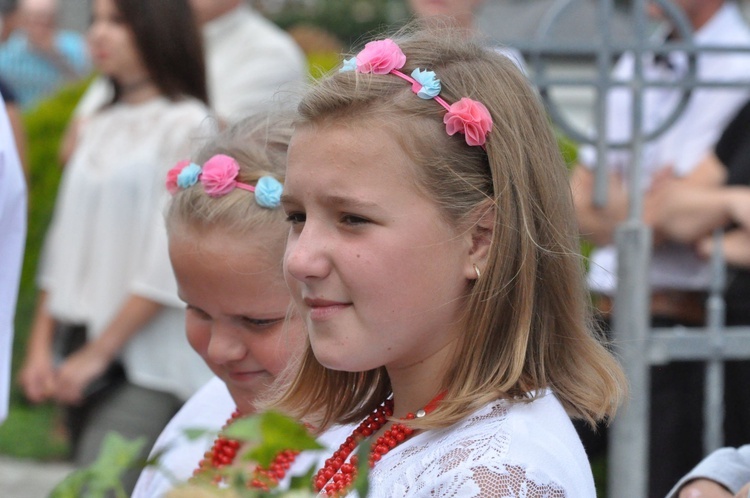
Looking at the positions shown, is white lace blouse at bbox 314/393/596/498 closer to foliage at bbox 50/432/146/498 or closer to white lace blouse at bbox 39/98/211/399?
foliage at bbox 50/432/146/498

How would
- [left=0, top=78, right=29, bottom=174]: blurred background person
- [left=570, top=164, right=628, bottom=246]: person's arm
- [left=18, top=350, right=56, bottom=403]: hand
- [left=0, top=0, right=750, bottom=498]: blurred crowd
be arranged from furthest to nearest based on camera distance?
[left=0, top=78, right=29, bottom=174]: blurred background person, [left=18, top=350, right=56, bottom=403]: hand, [left=570, top=164, right=628, bottom=246]: person's arm, [left=0, top=0, right=750, bottom=498]: blurred crowd

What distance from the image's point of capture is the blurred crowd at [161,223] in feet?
10.3

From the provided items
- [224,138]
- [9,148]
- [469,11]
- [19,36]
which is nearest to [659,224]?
[469,11]

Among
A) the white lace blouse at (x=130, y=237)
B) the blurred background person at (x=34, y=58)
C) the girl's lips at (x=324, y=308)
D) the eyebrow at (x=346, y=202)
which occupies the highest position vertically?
the eyebrow at (x=346, y=202)

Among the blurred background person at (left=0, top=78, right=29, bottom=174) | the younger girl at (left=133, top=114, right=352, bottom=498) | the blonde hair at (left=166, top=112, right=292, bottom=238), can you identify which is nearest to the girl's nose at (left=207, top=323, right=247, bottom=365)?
the younger girl at (left=133, top=114, right=352, bottom=498)

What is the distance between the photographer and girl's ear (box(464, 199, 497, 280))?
5.33 ft

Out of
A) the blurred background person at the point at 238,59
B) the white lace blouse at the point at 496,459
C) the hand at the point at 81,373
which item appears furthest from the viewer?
the blurred background person at the point at 238,59

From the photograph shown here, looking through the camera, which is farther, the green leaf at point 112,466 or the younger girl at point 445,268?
the younger girl at point 445,268

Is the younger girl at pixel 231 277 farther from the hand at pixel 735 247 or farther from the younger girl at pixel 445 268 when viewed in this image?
the hand at pixel 735 247

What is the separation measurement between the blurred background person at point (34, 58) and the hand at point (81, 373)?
6310 mm

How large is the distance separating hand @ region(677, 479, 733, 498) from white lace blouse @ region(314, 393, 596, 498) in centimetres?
29

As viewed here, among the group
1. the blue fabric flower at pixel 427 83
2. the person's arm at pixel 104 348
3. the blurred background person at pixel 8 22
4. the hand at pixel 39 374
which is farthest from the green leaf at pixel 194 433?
the blurred background person at pixel 8 22

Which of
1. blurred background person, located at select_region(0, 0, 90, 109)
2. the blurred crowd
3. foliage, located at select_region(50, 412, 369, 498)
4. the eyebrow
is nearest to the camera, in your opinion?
foliage, located at select_region(50, 412, 369, 498)

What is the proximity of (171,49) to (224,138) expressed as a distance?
134 centimetres
